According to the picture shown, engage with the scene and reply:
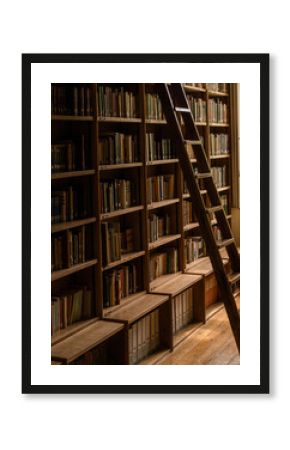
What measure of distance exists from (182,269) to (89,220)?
1.81 m

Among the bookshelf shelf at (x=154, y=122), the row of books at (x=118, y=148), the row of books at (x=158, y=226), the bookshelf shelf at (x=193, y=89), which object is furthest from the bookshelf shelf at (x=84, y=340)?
the bookshelf shelf at (x=193, y=89)

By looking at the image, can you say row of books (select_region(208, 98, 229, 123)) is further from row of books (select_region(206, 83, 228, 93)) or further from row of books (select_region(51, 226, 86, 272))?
row of books (select_region(51, 226, 86, 272))

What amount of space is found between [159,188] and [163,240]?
0.41m

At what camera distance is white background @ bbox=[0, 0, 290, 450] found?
2375mm

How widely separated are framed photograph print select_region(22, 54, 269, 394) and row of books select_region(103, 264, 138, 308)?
1 centimetres

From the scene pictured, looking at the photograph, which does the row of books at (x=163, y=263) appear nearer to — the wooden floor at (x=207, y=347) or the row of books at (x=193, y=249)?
the row of books at (x=193, y=249)

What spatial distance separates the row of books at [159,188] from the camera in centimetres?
483

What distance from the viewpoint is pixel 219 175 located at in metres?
6.28

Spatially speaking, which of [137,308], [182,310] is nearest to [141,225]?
[137,308]
